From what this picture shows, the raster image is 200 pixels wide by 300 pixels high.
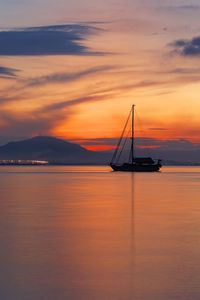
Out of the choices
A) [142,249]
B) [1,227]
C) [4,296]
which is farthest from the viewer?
[1,227]

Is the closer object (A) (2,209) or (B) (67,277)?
(B) (67,277)

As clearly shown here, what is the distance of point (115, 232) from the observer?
67.3 ft

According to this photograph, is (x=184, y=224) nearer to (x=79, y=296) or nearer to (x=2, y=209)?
(x=2, y=209)

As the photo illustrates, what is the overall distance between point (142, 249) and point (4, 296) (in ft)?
20.9

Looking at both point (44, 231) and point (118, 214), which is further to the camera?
point (118, 214)

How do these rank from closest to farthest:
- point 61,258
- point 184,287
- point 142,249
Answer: point 184,287 → point 61,258 → point 142,249

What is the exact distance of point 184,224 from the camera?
923 inches

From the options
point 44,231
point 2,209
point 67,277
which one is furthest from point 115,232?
point 2,209

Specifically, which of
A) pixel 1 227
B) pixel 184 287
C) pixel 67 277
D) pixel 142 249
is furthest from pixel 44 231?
pixel 184 287

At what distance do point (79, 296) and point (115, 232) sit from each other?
372 inches

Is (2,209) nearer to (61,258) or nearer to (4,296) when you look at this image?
(61,258)

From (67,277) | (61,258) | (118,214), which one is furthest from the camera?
(118,214)

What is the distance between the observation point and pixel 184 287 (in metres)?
11.9

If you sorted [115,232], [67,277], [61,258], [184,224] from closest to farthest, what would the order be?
1. [67,277]
2. [61,258]
3. [115,232]
4. [184,224]
